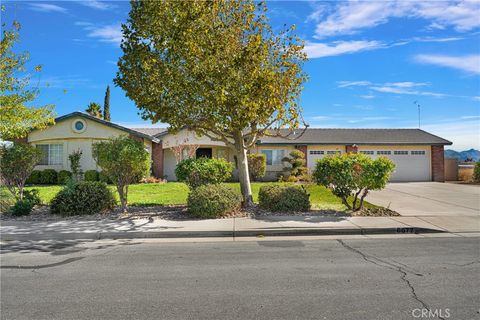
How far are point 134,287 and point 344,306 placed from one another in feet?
9.35

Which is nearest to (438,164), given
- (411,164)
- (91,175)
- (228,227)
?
(411,164)

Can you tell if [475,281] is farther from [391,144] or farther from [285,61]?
[391,144]

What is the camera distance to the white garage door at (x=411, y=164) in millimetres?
26625

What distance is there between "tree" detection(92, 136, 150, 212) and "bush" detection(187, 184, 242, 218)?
1861 mm

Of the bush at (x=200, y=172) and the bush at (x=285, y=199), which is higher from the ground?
the bush at (x=200, y=172)

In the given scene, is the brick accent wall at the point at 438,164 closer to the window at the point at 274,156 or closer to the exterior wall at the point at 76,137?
the window at the point at 274,156

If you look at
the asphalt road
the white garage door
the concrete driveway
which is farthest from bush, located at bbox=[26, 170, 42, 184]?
the white garage door

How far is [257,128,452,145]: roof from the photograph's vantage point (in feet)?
87.0

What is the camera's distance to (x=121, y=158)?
1076cm

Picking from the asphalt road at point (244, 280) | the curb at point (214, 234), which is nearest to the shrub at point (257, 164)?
the curb at point (214, 234)

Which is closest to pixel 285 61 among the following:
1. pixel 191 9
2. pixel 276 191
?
pixel 191 9

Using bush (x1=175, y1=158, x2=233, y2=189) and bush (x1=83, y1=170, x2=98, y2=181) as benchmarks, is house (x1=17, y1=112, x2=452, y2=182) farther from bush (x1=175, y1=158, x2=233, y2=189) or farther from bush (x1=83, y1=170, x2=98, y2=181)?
bush (x1=175, y1=158, x2=233, y2=189)

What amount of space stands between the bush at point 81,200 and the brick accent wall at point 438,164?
23339 mm

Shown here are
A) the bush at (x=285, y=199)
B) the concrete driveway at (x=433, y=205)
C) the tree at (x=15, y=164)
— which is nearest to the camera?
the bush at (x=285, y=199)
